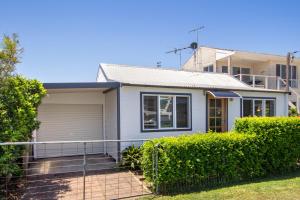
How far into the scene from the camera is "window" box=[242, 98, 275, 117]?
14.2 meters

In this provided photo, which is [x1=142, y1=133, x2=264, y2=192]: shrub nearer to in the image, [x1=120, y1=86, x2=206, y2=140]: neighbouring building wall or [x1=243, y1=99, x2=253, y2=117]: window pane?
[x1=120, y1=86, x2=206, y2=140]: neighbouring building wall

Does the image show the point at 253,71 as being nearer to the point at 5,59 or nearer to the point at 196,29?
the point at 196,29

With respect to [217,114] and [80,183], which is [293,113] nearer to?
[217,114]

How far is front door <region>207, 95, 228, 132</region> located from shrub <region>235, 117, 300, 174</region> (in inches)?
157

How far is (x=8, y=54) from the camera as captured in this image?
7.57 m

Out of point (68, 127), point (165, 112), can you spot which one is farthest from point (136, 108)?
point (68, 127)

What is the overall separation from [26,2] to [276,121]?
10839mm

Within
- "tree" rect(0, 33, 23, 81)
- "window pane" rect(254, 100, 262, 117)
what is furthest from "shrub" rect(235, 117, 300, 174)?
"tree" rect(0, 33, 23, 81)

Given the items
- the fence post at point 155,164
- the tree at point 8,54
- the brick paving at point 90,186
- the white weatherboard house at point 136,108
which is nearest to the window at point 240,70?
the white weatherboard house at point 136,108

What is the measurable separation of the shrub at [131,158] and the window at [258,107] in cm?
737

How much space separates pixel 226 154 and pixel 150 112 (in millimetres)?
4433

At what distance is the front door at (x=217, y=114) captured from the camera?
1330cm

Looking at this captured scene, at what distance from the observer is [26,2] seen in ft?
34.3

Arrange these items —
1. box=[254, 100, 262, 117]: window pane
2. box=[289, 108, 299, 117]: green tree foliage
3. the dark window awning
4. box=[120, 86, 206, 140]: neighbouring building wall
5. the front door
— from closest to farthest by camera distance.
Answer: box=[120, 86, 206, 140]: neighbouring building wall → the dark window awning → the front door → box=[254, 100, 262, 117]: window pane → box=[289, 108, 299, 117]: green tree foliage
